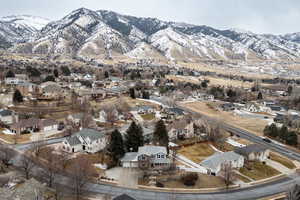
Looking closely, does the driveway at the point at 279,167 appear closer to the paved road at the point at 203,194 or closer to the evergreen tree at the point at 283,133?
the paved road at the point at 203,194

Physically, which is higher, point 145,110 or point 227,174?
point 145,110

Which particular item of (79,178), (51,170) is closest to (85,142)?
(51,170)

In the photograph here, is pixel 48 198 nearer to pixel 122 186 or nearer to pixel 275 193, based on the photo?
pixel 122 186

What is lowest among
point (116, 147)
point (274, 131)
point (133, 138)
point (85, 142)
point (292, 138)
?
point (292, 138)

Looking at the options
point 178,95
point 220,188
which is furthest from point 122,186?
point 178,95

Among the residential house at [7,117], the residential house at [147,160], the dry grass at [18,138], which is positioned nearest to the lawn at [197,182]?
the residential house at [147,160]

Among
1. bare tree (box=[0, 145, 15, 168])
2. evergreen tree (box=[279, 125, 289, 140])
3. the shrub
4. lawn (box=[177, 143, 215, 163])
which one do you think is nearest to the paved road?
the shrub

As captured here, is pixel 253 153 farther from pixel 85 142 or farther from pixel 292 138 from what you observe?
pixel 85 142
